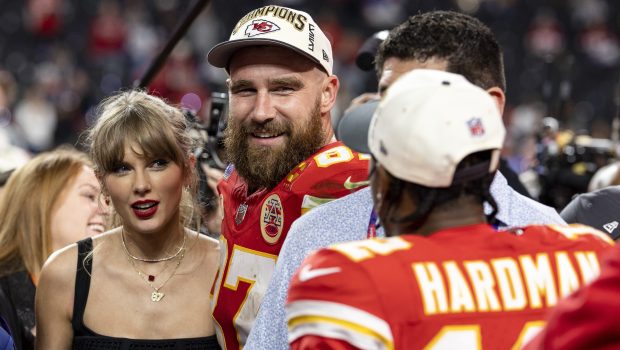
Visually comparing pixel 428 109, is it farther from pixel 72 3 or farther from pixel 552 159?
pixel 72 3

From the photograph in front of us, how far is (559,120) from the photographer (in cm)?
530

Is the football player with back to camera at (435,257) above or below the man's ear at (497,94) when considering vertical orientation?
below

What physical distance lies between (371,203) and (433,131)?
0.49 m

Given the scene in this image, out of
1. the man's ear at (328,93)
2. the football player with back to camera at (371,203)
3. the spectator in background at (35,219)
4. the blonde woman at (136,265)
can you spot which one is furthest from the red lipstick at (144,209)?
the football player with back to camera at (371,203)

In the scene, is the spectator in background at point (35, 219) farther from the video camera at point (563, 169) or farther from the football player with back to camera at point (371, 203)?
the video camera at point (563, 169)

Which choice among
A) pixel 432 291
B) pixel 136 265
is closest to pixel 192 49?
pixel 136 265

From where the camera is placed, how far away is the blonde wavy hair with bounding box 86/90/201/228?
290 centimetres

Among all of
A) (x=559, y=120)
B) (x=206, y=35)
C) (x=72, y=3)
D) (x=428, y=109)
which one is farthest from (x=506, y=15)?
(x=428, y=109)

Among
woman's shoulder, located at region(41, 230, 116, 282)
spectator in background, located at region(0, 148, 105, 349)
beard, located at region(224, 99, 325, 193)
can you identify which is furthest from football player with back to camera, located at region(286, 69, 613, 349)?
spectator in background, located at region(0, 148, 105, 349)

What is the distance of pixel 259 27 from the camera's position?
271 centimetres

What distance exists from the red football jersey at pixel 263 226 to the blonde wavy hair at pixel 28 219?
1.19 m

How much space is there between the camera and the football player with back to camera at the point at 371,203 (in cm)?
201

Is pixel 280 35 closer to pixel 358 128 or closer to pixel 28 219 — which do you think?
pixel 358 128

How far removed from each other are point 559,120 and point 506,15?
1039 centimetres
